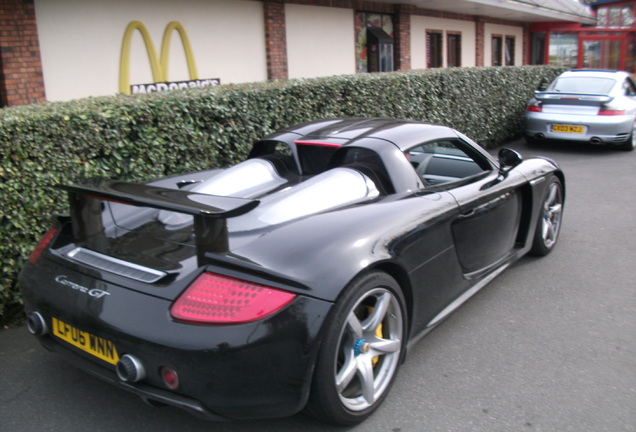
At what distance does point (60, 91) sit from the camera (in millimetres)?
7066

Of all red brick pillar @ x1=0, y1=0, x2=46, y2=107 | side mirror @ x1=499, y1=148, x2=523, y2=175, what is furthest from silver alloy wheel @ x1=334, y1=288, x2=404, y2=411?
red brick pillar @ x1=0, y1=0, x2=46, y2=107

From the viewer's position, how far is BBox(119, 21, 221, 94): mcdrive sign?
780 centimetres

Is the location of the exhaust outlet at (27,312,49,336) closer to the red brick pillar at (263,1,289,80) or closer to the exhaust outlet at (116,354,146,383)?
the exhaust outlet at (116,354,146,383)

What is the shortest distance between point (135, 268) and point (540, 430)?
1.95 metres

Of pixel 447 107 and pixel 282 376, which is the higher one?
pixel 447 107

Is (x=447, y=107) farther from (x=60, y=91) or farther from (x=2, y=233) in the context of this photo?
(x=2, y=233)

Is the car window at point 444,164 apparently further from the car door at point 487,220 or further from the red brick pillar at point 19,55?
the red brick pillar at point 19,55

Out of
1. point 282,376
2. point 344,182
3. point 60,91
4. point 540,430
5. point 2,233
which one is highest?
point 60,91

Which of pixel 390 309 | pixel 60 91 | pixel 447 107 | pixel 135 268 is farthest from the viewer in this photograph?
pixel 447 107

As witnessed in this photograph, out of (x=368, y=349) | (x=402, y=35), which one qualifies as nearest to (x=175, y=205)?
(x=368, y=349)

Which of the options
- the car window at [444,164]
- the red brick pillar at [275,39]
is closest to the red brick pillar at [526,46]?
the red brick pillar at [275,39]

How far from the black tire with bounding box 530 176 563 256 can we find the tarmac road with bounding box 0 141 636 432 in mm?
304

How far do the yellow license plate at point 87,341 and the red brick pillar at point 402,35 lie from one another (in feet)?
41.2

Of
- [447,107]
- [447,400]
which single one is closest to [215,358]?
[447,400]
